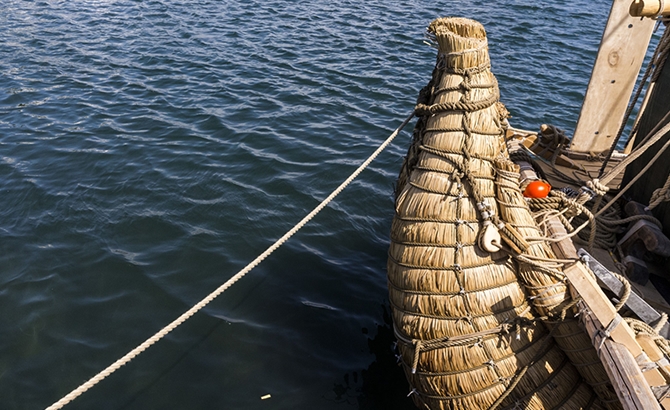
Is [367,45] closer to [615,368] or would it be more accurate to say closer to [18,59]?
[18,59]

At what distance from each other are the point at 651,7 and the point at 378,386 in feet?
16.1

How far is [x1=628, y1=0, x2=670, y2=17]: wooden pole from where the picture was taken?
16.7 feet

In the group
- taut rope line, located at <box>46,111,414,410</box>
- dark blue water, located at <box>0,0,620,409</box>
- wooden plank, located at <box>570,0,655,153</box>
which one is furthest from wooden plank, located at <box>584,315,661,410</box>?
wooden plank, located at <box>570,0,655,153</box>

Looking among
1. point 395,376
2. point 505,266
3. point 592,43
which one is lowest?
point 395,376

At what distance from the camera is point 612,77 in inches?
281

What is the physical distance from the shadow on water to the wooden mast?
4251 mm

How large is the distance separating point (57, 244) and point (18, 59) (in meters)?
9.14

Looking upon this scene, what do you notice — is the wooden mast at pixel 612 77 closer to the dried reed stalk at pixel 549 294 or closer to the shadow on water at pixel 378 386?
the dried reed stalk at pixel 549 294

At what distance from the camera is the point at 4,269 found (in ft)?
24.3

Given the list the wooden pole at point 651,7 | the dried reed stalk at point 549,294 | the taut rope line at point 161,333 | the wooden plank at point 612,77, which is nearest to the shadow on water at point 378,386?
the taut rope line at point 161,333

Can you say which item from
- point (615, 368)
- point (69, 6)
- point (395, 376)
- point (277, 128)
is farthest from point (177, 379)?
point (69, 6)

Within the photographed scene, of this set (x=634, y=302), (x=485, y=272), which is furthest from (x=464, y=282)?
(x=634, y=302)

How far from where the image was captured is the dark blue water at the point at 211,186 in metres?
6.19

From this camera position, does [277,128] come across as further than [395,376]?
Yes
